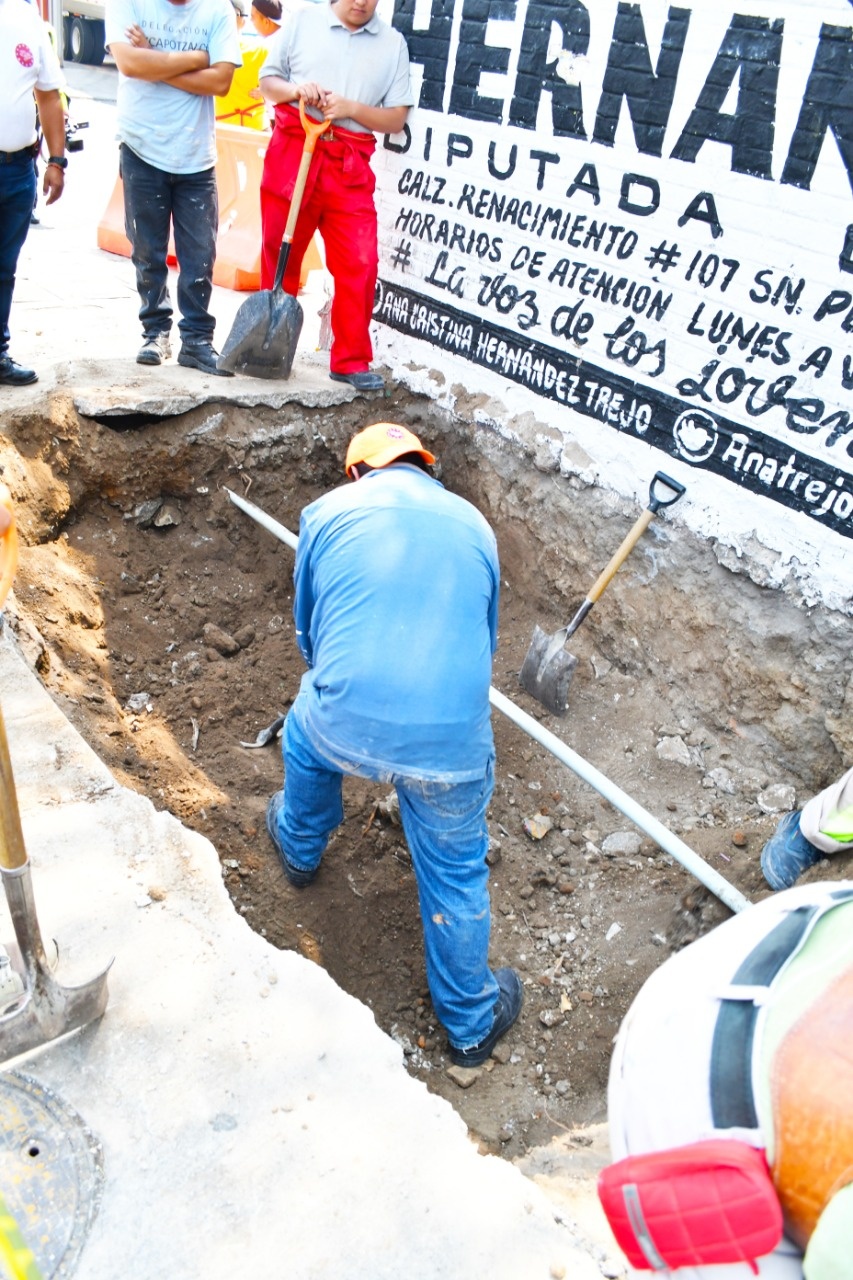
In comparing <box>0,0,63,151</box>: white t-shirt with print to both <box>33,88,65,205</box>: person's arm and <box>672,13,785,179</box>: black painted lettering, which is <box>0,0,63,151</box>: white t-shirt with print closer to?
<box>33,88,65,205</box>: person's arm

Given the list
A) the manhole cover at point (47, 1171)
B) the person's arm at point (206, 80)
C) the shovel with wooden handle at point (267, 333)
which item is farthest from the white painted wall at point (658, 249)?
the manhole cover at point (47, 1171)

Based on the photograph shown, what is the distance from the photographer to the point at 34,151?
186 inches

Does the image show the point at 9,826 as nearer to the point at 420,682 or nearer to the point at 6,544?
the point at 6,544

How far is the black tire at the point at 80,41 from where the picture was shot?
1881 centimetres

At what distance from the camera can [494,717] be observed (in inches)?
179

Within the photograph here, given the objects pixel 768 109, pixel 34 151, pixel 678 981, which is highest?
pixel 768 109

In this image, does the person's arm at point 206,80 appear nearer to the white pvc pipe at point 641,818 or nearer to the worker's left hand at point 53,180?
Answer: the worker's left hand at point 53,180

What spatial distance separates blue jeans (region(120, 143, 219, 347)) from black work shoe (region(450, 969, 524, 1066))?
165 inches

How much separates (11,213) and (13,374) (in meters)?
0.80

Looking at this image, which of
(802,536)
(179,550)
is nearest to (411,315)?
(179,550)

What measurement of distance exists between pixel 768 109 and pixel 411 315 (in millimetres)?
2488

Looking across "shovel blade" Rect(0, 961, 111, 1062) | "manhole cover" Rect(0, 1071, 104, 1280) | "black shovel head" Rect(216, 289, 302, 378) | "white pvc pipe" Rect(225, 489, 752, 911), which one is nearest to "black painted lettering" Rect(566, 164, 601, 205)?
"black shovel head" Rect(216, 289, 302, 378)

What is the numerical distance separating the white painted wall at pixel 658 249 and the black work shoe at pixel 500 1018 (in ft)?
6.77

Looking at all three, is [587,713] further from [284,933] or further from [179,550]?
[179,550]
